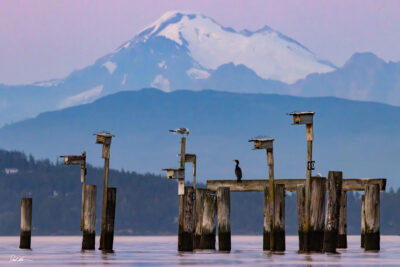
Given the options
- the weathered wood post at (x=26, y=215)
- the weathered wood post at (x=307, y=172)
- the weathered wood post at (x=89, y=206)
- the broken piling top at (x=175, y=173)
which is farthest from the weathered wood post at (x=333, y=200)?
the weathered wood post at (x=26, y=215)

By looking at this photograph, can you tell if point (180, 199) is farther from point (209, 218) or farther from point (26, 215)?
point (26, 215)

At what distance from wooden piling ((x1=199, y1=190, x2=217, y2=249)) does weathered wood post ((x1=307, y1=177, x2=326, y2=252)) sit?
18.8ft

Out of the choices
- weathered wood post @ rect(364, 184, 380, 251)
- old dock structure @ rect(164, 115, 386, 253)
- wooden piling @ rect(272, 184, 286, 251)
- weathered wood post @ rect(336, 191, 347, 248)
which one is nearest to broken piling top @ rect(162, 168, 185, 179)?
old dock structure @ rect(164, 115, 386, 253)

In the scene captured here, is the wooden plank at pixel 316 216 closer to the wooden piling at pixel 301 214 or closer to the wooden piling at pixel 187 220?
the wooden piling at pixel 301 214

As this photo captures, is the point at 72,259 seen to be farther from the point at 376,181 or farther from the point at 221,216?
the point at 376,181

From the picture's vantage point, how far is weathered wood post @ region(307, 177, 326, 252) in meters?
48.0

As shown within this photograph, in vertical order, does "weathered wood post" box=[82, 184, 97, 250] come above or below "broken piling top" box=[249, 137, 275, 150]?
below

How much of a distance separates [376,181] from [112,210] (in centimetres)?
1119

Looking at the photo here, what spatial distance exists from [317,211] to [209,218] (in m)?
6.34

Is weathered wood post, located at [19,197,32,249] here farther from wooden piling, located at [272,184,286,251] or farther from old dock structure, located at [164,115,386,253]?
wooden piling, located at [272,184,286,251]

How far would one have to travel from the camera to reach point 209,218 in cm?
5278

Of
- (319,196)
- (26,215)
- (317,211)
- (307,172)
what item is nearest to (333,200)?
(319,196)

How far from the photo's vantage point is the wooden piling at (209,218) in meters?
52.7

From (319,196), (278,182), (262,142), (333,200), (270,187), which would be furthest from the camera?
(278,182)
